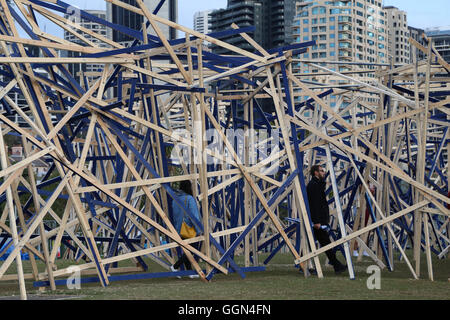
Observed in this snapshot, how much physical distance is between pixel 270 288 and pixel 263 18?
6572 inches

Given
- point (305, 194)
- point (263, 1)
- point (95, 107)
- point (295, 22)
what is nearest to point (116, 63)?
point (95, 107)

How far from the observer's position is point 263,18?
588 ft

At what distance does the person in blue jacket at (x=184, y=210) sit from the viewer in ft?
58.2

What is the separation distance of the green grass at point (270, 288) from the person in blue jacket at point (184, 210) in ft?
1.37

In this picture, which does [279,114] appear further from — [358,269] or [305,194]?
[358,269]

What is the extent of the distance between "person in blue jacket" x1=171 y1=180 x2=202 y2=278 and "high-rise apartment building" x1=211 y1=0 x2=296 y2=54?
159 metres

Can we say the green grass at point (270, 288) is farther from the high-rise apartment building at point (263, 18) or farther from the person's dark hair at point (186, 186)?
the high-rise apartment building at point (263, 18)

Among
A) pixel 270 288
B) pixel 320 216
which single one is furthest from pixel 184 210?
pixel 270 288

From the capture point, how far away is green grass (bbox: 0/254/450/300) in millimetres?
13641

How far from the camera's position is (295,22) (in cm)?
16962

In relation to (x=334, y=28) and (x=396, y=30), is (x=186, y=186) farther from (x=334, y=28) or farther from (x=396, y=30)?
(x=396, y=30)

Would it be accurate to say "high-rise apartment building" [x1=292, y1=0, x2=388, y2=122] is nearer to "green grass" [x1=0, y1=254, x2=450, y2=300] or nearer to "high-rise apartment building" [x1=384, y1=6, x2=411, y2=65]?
"high-rise apartment building" [x1=384, y1=6, x2=411, y2=65]
